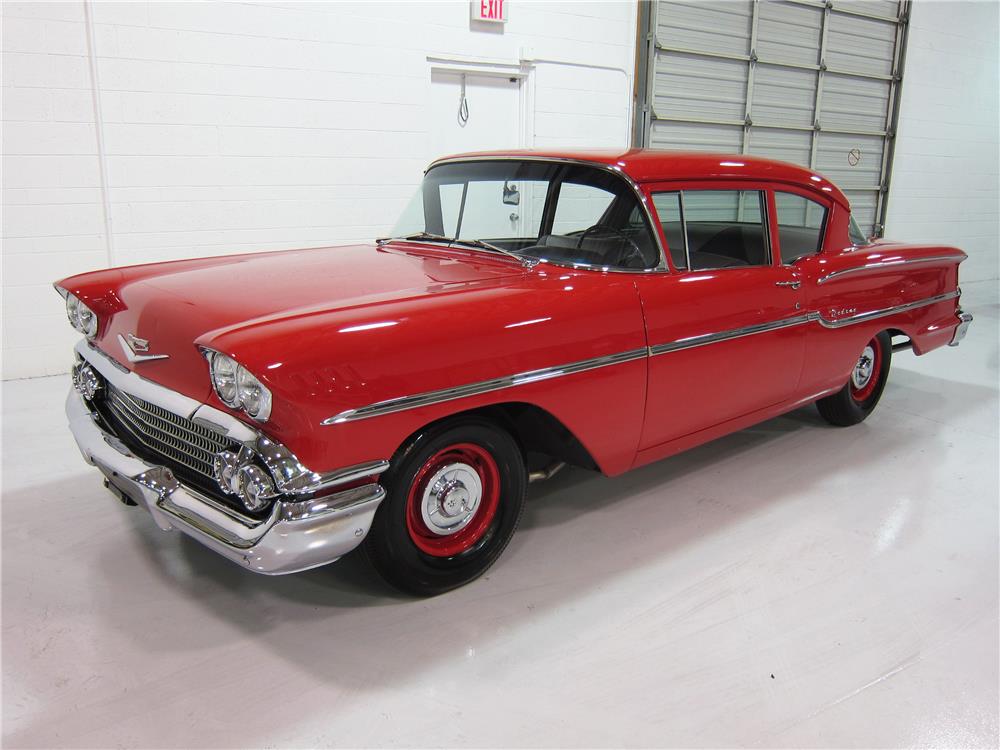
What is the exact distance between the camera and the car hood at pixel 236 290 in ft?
7.88

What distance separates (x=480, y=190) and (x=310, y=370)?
1.54 meters

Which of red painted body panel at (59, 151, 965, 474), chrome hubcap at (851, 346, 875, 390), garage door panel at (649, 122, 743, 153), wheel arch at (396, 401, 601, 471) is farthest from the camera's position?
garage door panel at (649, 122, 743, 153)

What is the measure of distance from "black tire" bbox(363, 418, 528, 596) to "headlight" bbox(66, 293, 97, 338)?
4.47 feet

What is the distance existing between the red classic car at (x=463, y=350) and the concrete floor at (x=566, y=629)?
279 mm

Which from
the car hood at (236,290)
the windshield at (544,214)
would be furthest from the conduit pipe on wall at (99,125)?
the windshield at (544,214)

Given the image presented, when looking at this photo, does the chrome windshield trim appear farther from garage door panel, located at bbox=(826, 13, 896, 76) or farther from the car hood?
garage door panel, located at bbox=(826, 13, 896, 76)

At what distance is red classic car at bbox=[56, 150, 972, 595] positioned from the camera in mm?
2199

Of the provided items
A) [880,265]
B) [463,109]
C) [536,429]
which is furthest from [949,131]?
[536,429]

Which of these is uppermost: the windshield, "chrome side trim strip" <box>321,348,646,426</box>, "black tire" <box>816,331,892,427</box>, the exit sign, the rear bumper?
the exit sign

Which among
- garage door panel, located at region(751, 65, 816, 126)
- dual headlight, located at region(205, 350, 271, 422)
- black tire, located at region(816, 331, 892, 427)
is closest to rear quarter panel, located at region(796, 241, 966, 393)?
black tire, located at region(816, 331, 892, 427)

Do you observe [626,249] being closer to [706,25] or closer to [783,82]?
[706,25]

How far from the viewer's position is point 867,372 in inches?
175

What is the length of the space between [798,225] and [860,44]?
703cm

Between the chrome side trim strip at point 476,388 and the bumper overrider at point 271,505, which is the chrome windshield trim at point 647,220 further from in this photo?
the bumper overrider at point 271,505
